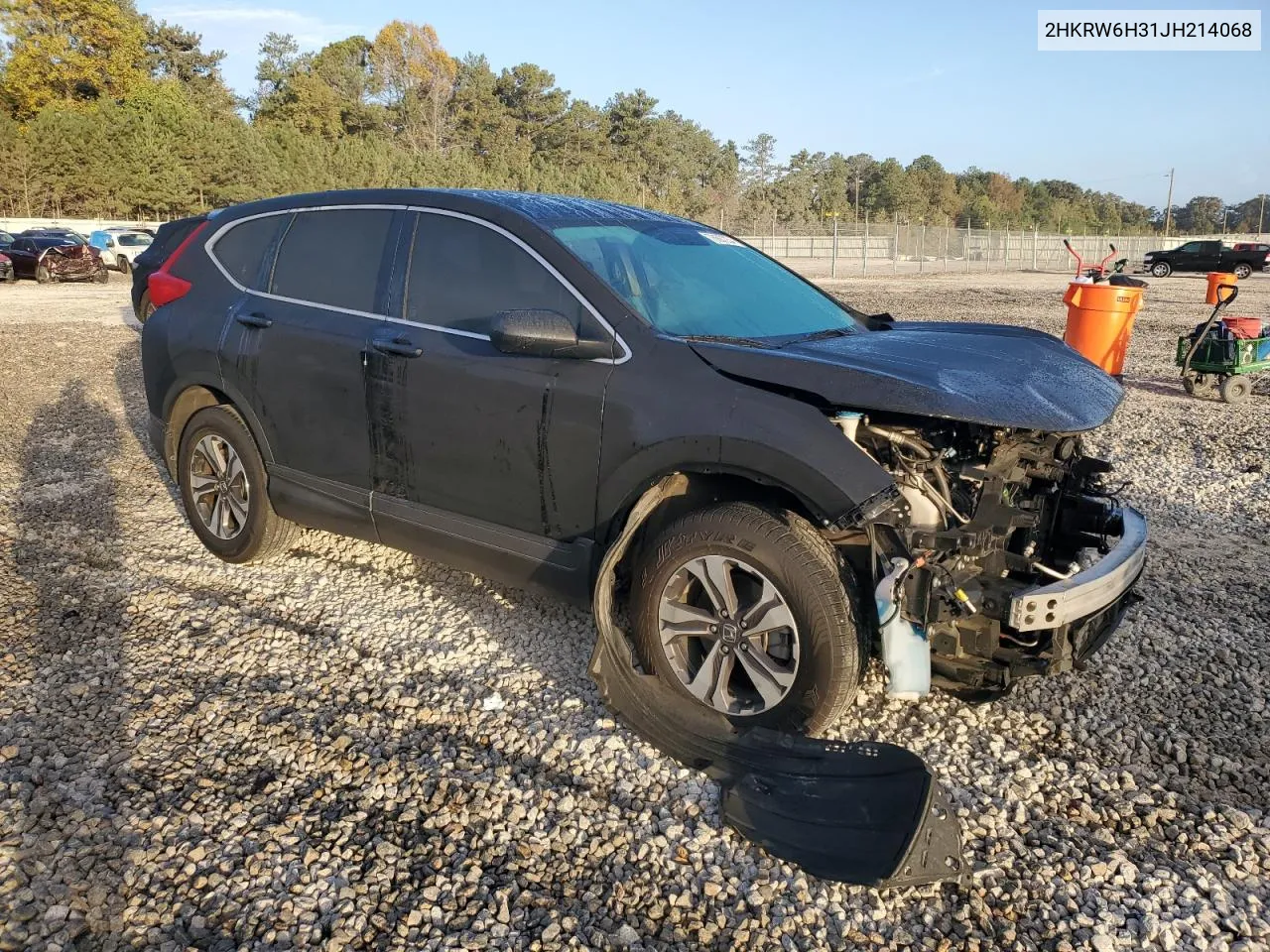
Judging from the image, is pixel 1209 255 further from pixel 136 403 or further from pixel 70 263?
pixel 136 403

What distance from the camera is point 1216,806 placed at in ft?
9.50

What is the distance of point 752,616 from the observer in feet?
10.1

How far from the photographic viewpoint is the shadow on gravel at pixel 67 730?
2434 mm

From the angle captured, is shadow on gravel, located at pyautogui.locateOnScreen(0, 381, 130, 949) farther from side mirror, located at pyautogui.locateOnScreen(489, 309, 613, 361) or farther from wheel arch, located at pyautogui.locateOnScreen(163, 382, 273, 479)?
side mirror, located at pyautogui.locateOnScreen(489, 309, 613, 361)

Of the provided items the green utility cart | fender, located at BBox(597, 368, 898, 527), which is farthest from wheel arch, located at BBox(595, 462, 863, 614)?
the green utility cart

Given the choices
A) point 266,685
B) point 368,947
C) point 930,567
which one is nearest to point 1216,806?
point 930,567

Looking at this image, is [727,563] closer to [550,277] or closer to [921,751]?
[921,751]

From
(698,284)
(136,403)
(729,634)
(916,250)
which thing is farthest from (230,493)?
(916,250)

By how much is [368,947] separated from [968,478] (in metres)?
2.35

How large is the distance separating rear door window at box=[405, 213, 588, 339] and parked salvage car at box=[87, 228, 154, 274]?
30167 millimetres

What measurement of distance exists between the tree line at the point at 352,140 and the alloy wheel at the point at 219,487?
4498 cm

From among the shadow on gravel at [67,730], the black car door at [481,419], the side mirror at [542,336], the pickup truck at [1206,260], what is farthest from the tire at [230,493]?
the pickup truck at [1206,260]

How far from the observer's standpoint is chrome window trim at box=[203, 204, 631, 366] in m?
3.37

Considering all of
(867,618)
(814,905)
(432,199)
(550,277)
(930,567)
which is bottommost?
(814,905)
